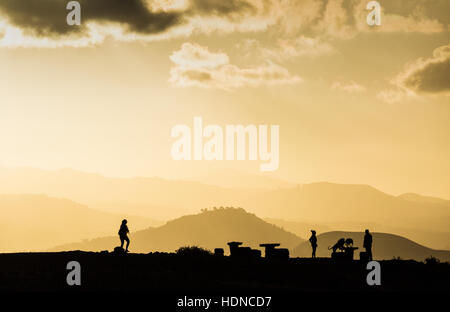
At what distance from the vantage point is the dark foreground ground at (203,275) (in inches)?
1109

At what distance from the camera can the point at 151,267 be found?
107 feet

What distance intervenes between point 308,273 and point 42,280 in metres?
13.7

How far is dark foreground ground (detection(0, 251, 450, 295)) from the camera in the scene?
2816 cm

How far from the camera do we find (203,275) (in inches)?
1249

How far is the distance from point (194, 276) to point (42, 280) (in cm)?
733
